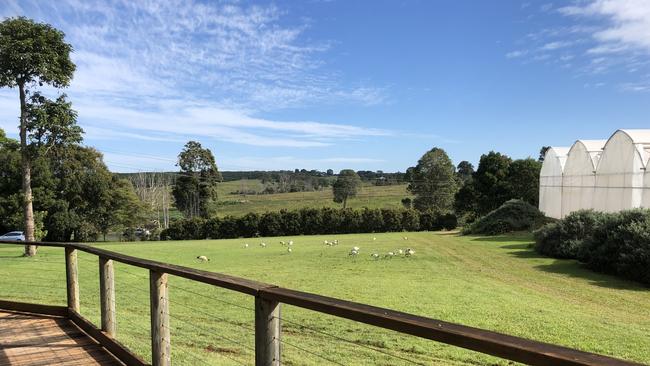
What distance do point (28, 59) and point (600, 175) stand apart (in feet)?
90.3

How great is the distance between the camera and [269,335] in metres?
2.61

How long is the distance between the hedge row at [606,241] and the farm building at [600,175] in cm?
411

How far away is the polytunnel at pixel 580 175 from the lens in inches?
1011

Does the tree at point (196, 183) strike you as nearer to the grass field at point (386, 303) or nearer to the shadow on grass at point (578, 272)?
the grass field at point (386, 303)

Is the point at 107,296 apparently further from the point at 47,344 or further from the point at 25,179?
the point at 25,179

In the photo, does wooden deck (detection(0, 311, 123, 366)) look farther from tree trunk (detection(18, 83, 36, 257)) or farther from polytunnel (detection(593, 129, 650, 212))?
polytunnel (detection(593, 129, 650, 212))

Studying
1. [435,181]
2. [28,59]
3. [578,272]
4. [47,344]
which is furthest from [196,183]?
[47,344]

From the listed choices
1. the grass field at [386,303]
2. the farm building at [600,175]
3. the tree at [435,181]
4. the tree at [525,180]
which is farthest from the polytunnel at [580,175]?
the tree at [435,181]

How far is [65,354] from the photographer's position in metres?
4.51

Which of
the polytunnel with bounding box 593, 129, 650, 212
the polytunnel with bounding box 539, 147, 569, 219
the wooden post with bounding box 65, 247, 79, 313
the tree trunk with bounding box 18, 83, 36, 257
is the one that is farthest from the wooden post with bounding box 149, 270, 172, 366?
the polytunnel with bounding box 539, 147, 569, 219

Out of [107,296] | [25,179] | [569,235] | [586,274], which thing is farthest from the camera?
[25,179]

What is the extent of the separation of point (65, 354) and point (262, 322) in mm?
2920

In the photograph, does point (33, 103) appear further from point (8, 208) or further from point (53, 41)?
point (8, 208)

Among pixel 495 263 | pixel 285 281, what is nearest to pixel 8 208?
pixel 285 281
